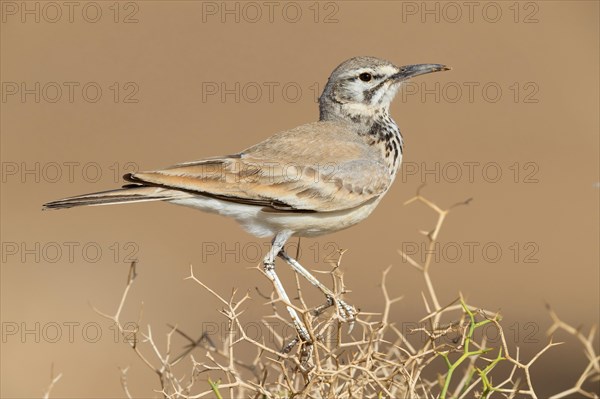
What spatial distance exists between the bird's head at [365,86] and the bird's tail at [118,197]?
1.23 m

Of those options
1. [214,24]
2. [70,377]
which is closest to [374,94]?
[70,377]

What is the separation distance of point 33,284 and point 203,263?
1927mm

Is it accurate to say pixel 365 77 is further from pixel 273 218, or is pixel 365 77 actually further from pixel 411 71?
pixel 273 218

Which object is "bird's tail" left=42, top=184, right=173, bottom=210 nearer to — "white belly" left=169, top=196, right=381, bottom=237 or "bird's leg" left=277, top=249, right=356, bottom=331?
"white belly" left=169, top=196, right=381, bottom=237

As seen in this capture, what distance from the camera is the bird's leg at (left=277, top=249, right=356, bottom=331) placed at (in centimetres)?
320

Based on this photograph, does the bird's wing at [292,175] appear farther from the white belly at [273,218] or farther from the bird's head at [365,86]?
the bird's head at [365,86]

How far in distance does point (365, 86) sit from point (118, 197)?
159cm

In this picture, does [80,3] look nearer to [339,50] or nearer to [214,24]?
[214,24]

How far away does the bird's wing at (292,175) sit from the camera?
488cm

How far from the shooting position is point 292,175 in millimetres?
5031

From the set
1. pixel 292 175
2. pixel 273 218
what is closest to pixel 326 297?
pixel 273 218

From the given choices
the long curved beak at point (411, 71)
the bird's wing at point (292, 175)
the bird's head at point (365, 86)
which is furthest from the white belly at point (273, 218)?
the long curved beak at point (411, 71)

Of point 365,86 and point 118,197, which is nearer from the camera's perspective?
point 118,197

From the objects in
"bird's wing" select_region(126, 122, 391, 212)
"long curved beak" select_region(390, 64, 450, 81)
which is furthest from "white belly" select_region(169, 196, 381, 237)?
"long curved beak" select_region(390, 64, 450, 81)
